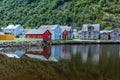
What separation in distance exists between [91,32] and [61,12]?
43.4 meters

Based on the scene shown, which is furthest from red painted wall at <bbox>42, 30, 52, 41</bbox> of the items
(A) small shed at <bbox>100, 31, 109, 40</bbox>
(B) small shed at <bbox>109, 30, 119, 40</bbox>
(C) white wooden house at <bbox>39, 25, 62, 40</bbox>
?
(B) small shed at <bbox>109, 30, 119, 40</bbox>

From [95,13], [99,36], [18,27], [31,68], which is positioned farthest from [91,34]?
[31,68]

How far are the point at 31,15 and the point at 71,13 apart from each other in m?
21.1

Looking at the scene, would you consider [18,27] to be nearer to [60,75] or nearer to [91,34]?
[91,34]

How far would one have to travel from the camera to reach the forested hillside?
135m

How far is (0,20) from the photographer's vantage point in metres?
145

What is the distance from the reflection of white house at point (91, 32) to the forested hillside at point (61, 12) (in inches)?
793

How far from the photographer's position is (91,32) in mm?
102875

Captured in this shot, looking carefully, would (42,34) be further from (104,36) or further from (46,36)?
(104,36)

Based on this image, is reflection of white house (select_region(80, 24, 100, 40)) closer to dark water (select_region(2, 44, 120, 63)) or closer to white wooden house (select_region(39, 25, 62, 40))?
Answer: white wooden house (select_region(39, 25, 62, 40))

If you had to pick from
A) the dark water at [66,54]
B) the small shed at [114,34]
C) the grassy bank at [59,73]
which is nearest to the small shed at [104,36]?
the small shed at [114,34]

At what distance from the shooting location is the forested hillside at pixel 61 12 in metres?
135

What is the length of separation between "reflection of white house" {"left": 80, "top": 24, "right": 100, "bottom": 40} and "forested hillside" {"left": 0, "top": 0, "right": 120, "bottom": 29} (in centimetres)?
2014

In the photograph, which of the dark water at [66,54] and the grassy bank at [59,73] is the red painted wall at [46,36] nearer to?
Answer: the dark water at [66,54]
